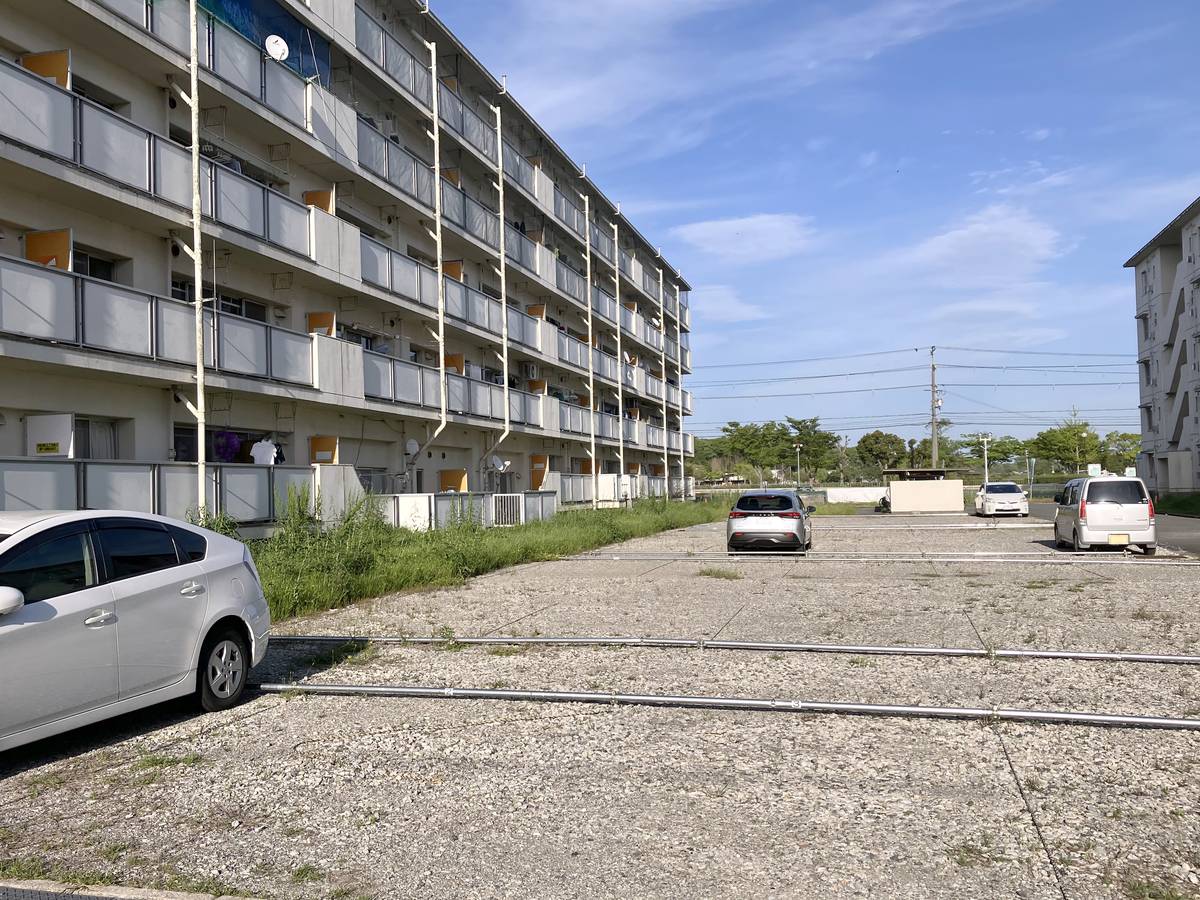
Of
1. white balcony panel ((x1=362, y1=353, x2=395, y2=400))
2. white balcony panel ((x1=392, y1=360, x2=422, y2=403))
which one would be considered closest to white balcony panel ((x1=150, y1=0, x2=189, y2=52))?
white balcony panel ((x1=362, y1=353, x2=395, y2=400))

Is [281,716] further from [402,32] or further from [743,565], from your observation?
[402,32]

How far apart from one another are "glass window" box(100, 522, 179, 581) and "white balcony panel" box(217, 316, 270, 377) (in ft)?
34.7

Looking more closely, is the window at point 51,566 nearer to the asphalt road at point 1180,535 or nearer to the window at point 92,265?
the window at point 92,265

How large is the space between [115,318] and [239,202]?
3964 mm

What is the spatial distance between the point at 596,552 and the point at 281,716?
1751cm

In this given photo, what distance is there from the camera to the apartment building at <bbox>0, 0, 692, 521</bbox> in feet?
45.5

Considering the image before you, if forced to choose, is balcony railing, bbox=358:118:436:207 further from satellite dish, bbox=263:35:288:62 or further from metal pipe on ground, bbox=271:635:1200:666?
metal pipe on ground, bbox=271:635:1200:666

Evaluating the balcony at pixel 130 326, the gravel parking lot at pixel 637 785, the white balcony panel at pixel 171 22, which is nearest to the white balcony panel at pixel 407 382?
the balcony at pixel 130 326

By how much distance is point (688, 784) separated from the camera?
206 inches

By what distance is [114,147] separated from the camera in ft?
47.6

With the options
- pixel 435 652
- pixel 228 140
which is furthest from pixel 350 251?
pixel 435 652

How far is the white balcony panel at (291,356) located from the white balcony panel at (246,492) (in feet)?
6.93

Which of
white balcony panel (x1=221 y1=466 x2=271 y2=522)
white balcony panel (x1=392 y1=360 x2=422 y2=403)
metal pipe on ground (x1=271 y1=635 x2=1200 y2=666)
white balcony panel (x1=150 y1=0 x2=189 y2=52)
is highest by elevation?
white balcony panel (x1=150 y1=0 x2=189 y2=52)

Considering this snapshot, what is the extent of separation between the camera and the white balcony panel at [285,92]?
18.6 m
